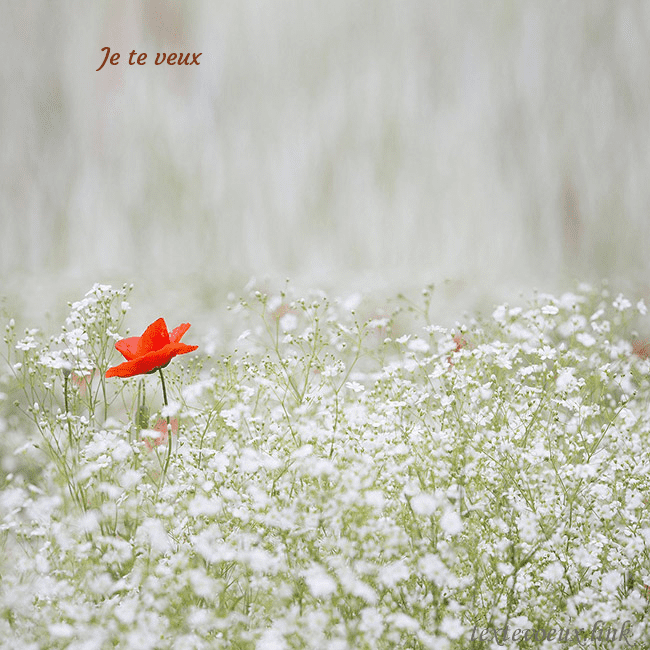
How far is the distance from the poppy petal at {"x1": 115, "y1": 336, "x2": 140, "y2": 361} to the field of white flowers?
0.04 metres

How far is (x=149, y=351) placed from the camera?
3.14 ft

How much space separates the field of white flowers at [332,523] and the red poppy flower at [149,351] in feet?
0.16

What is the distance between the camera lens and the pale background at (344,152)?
1.70m

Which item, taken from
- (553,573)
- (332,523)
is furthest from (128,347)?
(553,573)

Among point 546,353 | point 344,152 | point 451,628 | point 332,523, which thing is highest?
point 344,152

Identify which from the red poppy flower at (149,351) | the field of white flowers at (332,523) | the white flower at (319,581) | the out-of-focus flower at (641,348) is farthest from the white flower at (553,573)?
the out-of-focus flower at (641,348)

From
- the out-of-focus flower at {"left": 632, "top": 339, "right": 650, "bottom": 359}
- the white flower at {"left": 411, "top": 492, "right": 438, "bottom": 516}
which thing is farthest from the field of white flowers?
the out-of-focus flower at {"left": 632, "top": 339, "right": 650, "bottom": 359}

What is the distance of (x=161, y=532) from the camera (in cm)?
77

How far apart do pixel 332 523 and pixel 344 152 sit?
1.18 metres

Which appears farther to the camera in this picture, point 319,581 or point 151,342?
point 151,342

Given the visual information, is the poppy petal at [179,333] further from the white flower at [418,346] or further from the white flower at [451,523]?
the white flower at [451,523]

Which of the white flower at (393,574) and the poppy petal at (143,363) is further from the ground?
the poppy petal at (143,363)

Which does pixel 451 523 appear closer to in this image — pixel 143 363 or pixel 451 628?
pixel 451 628

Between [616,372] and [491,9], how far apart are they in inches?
39.0
